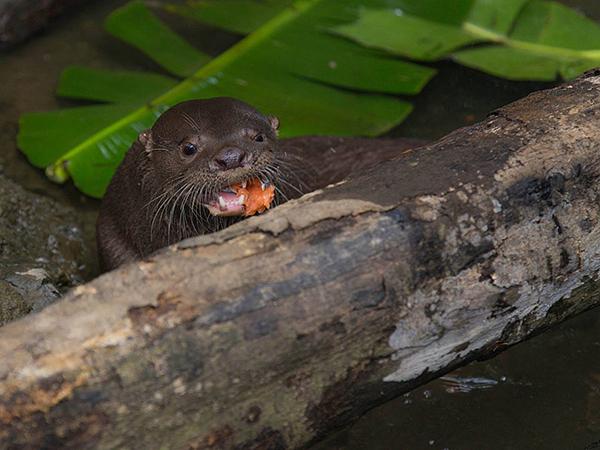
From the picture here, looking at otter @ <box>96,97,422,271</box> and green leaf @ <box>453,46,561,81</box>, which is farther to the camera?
green leaf @ <box>453,46,561,81</box>

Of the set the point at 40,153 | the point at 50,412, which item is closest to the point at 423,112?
the point at 40,153

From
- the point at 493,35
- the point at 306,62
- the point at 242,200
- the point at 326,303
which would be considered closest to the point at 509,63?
the point at 493,35

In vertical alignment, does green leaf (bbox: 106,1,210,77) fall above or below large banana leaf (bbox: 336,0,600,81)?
below

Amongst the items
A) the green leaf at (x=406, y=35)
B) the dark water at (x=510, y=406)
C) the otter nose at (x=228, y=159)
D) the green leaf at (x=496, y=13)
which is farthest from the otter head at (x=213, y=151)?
the green leaf at (x=496, y=13)

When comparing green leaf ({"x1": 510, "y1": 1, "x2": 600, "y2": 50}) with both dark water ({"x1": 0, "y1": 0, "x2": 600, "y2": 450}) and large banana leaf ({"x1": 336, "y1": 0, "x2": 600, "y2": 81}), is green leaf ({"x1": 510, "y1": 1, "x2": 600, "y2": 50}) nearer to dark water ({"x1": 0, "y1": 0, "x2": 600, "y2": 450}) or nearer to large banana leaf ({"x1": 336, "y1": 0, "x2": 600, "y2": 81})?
large banana leaf ({"x1": 336, "y1": 0, "x2": 600, "y2": 81})

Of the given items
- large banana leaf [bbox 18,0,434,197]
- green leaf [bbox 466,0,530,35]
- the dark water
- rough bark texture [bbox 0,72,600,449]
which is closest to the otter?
large banana leaf [bbox 18,0,434,197]

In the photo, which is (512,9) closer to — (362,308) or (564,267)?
(564,267)

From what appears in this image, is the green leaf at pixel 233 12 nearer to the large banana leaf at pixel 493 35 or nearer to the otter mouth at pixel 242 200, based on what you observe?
the large banana leaf at pixel 493 35
